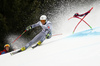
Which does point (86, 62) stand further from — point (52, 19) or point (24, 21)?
point (52, 19)

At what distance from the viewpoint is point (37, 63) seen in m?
3.65

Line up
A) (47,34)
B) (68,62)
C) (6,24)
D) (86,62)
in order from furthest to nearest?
(6,24)
(47,34)
(68,62)
(86,62)

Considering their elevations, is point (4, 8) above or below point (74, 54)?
above

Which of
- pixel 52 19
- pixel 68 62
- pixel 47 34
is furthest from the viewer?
pixel 52 19

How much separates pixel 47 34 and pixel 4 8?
8220mm

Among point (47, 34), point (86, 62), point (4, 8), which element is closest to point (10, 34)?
point (4, 8)

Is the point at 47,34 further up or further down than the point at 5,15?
further down

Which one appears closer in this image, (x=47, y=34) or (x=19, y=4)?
(x=47, y=34)

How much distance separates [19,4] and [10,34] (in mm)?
2387

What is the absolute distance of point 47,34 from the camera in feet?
18.9

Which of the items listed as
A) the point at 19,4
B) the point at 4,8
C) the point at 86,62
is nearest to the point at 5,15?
the point at 4,8

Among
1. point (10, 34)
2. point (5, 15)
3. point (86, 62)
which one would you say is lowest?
point (86, 62)

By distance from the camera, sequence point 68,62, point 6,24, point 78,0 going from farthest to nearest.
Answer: point 78,0
point 6,24
point 68,62

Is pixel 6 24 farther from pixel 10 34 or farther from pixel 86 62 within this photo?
pixel 86 62
